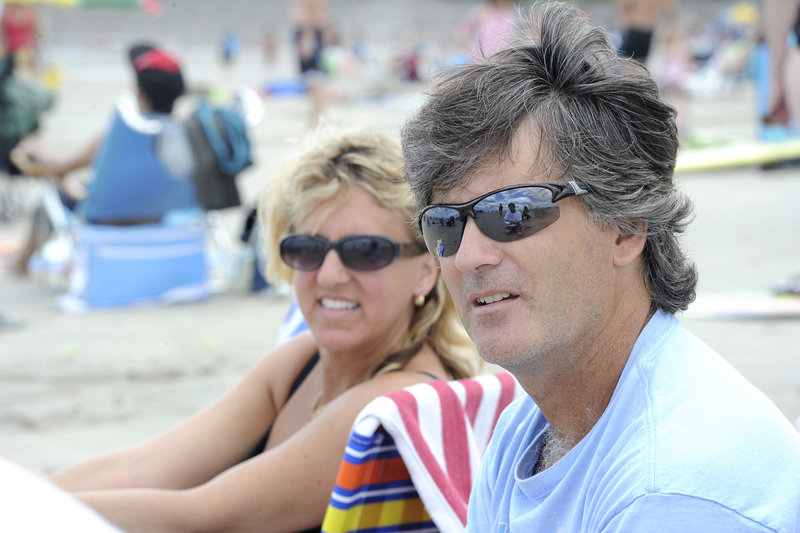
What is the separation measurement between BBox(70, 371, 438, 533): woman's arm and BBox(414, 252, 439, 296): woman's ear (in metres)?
0.34

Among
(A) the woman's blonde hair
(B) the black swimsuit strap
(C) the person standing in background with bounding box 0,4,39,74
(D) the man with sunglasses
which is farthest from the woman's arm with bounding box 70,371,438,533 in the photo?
(C) the person standing in background with bounding box 0,4,39,74

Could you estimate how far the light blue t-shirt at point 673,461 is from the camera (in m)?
1.24

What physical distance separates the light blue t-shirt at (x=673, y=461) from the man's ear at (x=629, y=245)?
Answer: 10 cm

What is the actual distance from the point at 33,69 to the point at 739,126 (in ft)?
41.5

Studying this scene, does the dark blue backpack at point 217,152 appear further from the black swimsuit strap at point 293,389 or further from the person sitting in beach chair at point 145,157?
the black swimsuit strap at point 293,389

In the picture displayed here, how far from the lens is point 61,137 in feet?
50.9

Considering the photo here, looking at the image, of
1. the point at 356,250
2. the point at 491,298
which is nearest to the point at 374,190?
the point at 356,250

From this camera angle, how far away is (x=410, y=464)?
190 cm

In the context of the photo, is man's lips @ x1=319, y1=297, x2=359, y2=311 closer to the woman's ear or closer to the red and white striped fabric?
A: the woman's ear

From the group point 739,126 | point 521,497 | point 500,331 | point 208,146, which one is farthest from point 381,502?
point 739,126

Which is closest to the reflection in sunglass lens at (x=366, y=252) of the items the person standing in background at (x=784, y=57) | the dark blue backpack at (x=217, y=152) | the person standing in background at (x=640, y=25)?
the person standing in background at (x=784, y=57)

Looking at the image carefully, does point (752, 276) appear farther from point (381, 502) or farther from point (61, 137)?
point (61, 137)

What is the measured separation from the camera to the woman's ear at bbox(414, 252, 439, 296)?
2.49 metres

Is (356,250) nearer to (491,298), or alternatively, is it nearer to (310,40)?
(491,298)
